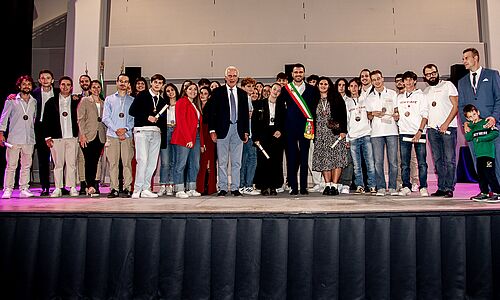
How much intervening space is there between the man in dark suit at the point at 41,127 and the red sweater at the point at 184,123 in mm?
1433

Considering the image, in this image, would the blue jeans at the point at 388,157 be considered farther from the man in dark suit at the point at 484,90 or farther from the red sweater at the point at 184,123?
the red sweater at the point at 184,123

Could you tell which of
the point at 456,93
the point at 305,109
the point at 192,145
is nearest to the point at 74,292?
the point at 192,145

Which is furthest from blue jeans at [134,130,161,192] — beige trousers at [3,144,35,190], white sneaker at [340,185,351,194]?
white sneaker at [340,185,351,194]

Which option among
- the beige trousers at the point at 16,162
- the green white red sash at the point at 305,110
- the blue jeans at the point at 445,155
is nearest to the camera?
the blue jeans at the point at 445,155

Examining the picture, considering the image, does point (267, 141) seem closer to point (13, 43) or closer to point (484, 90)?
point (484, 90)

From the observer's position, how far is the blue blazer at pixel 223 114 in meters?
3.91

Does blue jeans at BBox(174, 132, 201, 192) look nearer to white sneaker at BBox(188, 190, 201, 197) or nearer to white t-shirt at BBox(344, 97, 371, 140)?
white sneaker at BBox(188, 190, 201, 197)

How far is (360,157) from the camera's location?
4.23 m

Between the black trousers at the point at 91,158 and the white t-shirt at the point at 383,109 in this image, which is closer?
the white t-shirt at the point at 383,109

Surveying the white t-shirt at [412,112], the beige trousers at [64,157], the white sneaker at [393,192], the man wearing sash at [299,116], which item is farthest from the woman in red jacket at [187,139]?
the white t-shirt at [412,112]

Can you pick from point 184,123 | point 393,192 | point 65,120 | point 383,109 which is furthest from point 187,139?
point 393,192

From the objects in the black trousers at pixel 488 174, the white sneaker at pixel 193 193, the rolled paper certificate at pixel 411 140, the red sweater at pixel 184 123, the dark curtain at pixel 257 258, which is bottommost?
the dark curtain at pixel 257 258

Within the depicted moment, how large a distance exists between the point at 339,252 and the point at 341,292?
0.24 m

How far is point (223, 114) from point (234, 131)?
22 cm
